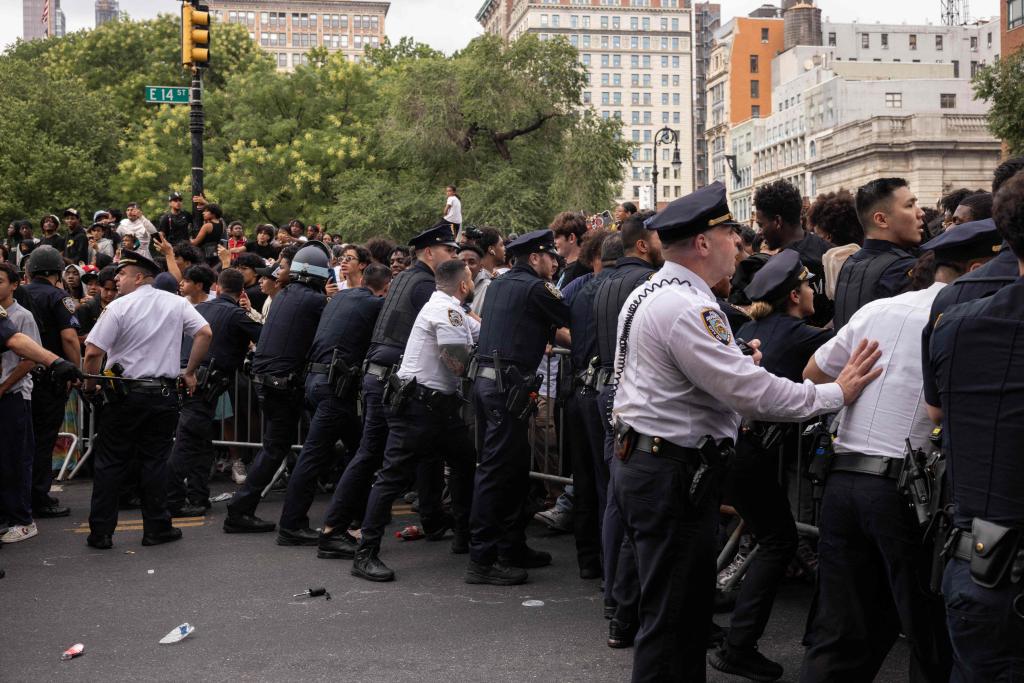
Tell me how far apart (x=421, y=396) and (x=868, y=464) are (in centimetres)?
385

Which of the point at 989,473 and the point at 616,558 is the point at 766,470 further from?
the point at 989,473

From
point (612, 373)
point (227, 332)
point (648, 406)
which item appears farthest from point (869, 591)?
point (227, 332)

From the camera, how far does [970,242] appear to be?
4.39 m

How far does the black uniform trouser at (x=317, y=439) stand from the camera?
8.62 metres

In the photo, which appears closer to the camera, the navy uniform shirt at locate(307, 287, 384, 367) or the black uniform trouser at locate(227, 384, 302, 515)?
the navy uniform shirt at locate(307, 287, 384, 367)

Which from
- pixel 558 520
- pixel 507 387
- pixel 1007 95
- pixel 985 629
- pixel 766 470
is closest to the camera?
pixel 985 629

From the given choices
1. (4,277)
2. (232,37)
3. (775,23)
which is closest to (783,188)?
(4,277)

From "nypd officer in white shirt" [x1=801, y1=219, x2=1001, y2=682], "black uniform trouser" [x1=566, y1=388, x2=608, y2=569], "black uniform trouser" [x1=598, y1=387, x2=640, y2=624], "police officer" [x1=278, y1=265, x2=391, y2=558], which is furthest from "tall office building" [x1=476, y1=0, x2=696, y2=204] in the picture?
"nypd officer in white shirt" [x1=801, y1=219, x2=1001, y2=682]

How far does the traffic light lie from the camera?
55.0 ft

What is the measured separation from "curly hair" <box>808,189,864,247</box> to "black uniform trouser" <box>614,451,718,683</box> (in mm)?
3675

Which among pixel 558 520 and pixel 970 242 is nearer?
pixel 970 242

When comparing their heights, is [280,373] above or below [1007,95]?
below

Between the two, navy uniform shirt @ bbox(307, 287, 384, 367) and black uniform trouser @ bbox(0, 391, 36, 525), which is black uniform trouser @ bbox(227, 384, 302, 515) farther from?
black uniform trouser @ bbox(0, 391, 36, 525)

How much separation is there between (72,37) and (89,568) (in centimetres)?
5412
